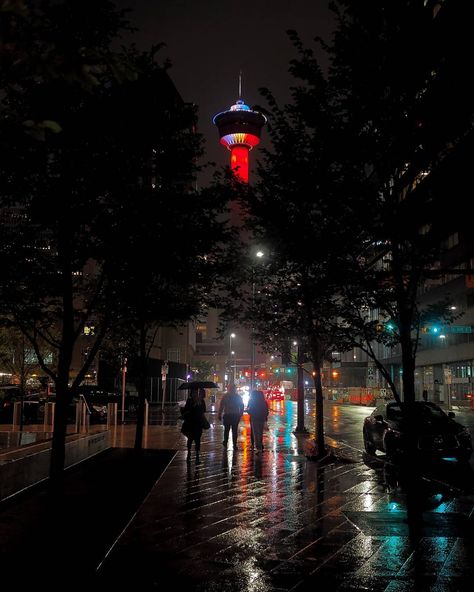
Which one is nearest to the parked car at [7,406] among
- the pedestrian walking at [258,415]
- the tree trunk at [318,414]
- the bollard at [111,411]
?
the bollard at [111,411]

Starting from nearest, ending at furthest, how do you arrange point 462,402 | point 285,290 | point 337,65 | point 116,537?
point 116,537 < point 337,65 < point 285,290 < point 462,402

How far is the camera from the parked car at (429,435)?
13.6 m

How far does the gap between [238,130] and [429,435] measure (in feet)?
340

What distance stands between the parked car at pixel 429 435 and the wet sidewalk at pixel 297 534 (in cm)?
97

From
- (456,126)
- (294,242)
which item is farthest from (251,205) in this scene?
(456,126)

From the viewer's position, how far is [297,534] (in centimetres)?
737

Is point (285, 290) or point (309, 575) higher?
point (285, 290)

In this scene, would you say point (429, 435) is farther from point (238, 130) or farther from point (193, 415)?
point (238, 130)

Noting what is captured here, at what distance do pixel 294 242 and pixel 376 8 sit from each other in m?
5.01

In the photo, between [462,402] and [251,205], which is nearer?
[251,205]

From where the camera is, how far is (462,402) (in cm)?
4978

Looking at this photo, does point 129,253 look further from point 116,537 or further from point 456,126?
point 456,126

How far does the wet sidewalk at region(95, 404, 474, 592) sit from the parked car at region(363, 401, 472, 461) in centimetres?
97

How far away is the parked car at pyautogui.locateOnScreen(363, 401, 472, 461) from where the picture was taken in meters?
13.6
